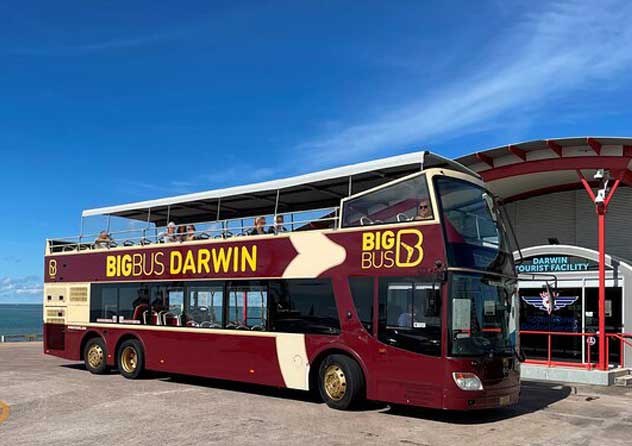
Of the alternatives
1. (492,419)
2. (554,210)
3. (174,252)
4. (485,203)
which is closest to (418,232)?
(485,203)

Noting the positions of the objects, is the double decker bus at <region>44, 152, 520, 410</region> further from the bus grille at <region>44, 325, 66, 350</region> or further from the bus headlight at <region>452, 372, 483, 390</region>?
the bus grille at <region>44, 325, 66, 350</region>

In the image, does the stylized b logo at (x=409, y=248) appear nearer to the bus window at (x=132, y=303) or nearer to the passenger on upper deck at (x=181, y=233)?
the passenger on upper deck at (x=181, y=233)

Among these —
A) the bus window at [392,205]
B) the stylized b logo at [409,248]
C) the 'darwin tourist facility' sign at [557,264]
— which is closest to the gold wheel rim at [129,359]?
the bus window at [392,205]

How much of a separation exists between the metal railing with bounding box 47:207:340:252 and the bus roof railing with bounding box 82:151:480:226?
1.16 ft

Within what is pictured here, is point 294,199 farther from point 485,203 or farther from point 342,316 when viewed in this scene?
point 485,203

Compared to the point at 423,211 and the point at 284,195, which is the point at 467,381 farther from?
the point at 284,195

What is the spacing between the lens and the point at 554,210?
21.1 metres

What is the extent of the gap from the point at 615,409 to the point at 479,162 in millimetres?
9887

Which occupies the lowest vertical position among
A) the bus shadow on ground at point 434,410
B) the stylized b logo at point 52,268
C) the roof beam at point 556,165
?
the bus shadow on ground at point 434,410

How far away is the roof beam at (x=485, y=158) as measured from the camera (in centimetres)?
1903

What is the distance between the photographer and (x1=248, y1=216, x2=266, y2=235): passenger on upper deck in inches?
500

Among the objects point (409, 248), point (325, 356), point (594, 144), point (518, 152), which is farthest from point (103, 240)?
point (594, 144)

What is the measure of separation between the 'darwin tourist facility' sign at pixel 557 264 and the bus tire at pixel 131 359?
1052 cm

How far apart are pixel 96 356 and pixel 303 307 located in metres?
6.75
